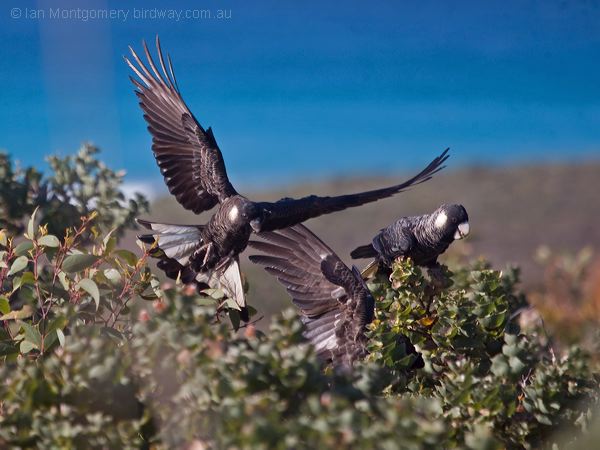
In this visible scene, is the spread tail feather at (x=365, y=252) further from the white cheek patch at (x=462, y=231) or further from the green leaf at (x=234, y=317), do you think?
the green leaf at (x=234, y=317)

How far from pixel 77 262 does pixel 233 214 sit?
100cm

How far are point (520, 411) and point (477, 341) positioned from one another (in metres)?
0.46

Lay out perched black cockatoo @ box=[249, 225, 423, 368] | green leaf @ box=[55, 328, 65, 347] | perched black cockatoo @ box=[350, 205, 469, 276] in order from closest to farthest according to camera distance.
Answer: green leaf @ box=[55, 328, 65, 347], perched black cockatoo @ box=[249, 225, 423, 368], perched black cockatoo @ box=[350, 205, 469, 276]

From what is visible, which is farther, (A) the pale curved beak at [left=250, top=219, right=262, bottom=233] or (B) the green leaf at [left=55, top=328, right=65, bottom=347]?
(A) the pale curved beak at [left=250, top=219, right=262, bottom=233]

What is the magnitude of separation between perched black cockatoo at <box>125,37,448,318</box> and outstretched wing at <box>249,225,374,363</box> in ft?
0.62

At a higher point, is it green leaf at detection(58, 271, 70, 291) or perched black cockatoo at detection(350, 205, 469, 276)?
green leaf at detection(58, 271, 70, 291)

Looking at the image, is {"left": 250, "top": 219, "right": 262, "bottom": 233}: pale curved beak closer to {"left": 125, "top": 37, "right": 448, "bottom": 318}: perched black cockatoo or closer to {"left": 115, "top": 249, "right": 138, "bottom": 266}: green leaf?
{"left": 125, "top": 37, "right": 448, "bottom": 318}: perched black cockatoo

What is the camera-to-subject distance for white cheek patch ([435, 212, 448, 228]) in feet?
13.0

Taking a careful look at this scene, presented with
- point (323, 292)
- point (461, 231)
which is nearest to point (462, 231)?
point (461, 231)

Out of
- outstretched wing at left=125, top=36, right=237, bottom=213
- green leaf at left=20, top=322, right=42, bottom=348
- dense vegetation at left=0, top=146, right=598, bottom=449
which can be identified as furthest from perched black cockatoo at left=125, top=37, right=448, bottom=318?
green leaf at left=20, top=322, right=42, bottom=348

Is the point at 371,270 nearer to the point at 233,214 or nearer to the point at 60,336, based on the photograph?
the point at 233,214

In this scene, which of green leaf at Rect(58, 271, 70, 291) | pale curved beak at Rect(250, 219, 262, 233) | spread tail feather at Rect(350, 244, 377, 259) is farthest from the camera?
spread tail feather at Rect(350, 244, 377, 259)

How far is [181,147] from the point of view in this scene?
4414 mm

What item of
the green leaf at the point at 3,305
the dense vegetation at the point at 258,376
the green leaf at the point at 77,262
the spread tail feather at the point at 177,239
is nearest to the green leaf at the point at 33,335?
the dense vegetation at the point at 258,376
